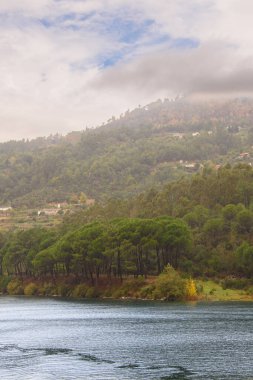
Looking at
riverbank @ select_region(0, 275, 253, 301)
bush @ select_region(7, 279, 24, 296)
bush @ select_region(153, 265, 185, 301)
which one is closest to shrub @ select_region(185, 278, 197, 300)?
riverbank @ select_region(0, 275, 253, 301)

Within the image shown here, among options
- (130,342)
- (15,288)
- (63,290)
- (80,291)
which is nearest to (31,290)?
(15,288)

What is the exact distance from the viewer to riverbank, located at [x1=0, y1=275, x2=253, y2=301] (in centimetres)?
12750

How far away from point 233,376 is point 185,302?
7058 cm

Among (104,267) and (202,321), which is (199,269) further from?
(202,321)

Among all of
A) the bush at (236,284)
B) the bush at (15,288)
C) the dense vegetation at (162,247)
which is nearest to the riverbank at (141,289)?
the bush at (15,288)

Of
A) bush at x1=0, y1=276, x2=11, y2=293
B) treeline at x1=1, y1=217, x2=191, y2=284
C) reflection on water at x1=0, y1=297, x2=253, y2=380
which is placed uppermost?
treeline at x1=1, y1=217, x2=191, y2=284

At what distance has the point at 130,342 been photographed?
7356 cm

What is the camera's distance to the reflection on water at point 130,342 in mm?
56094

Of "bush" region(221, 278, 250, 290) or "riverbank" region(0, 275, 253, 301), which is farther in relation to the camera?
"bush" region(221, 278, 250, 290)

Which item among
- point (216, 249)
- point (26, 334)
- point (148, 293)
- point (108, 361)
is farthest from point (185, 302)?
point (108, 361)

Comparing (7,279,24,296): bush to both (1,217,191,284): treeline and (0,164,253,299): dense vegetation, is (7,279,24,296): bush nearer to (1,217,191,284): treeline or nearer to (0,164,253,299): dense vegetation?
(0,164,253,299): dense vegetation

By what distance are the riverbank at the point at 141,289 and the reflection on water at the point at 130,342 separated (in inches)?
467

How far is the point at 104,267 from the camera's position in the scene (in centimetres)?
15725

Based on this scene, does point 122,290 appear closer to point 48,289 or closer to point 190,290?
point 190,290
